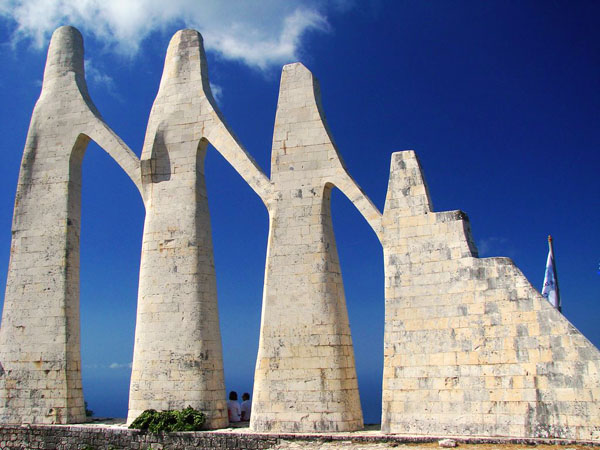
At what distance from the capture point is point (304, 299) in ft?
44.5

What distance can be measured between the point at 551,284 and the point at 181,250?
8061 mm

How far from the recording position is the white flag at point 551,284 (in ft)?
46.2

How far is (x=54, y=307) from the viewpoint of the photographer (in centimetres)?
1548

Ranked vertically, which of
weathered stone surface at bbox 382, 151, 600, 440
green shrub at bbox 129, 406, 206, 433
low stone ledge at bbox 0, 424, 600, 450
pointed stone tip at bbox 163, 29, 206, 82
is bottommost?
low stone ledge at bbox 0, 424, 600, 450

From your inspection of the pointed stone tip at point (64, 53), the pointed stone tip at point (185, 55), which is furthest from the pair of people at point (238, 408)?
the pointed stone tip at point (64, 53)

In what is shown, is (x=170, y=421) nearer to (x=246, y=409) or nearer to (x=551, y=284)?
(x=246, y=409)

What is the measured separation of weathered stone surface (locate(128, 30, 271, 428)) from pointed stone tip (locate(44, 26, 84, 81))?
294 centimetres

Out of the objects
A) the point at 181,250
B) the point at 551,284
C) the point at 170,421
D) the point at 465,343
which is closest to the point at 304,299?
the point at 181,250

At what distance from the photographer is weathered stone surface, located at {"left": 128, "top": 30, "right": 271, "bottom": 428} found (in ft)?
46.5

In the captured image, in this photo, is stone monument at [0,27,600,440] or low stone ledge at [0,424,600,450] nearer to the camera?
low stone ledge at [0,424,600,450]

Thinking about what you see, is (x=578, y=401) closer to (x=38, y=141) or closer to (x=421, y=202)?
(x=421, y=202)

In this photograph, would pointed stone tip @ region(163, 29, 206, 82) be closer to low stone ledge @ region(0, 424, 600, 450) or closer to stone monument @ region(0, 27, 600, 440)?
stone monument @ region(0, 27, 600, 440)

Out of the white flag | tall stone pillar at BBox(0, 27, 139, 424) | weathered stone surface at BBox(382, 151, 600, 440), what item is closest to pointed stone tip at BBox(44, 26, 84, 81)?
tall stone pillar at BBox(0, 27, 139, 424)

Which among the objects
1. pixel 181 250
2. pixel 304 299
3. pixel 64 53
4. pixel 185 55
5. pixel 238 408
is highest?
pixel 64 53
